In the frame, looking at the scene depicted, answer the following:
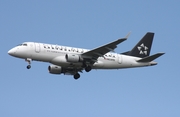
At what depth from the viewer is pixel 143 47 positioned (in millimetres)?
65500

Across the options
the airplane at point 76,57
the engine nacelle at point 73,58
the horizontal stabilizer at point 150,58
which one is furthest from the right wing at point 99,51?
the horizontal stabilizer at point 150,58

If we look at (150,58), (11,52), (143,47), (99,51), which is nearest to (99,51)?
(99,51)

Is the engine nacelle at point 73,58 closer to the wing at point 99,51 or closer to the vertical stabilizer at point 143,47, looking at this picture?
the wing at point 99,51

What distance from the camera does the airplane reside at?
189ft

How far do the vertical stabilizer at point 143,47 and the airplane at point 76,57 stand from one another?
455mm

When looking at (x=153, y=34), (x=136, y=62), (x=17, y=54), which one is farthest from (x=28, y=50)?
(x=153, y=34)

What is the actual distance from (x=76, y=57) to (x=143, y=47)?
11901 mm

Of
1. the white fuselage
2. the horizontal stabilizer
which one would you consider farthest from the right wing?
the horizontal stabilizer

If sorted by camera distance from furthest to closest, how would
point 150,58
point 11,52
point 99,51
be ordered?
point 150,58, point 99,51, point 11,52

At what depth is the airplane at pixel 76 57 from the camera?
57469 mm

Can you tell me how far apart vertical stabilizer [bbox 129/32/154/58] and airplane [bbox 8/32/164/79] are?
1.49 ft

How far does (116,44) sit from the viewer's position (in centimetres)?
5656

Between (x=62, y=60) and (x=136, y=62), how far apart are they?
1084 cm

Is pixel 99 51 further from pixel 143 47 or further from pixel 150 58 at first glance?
pixel 143 47
